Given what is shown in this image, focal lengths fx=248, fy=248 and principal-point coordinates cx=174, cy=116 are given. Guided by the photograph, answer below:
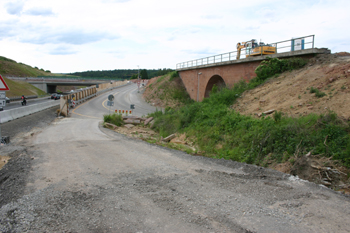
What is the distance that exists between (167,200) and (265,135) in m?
6.08

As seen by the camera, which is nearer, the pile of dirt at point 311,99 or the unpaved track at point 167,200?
the unpaved track at point 167,200

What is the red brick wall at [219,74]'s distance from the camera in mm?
23578

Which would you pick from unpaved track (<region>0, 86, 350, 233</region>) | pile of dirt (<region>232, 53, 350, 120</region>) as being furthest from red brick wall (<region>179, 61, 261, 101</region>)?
unpaved track (<region>0, 86, 350, 233</region>)

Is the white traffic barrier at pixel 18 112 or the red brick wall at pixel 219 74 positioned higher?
the red brick wall at pixel 219 74

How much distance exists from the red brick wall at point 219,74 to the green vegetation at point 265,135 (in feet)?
27.2

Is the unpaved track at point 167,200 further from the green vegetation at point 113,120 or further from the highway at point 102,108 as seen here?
the highway at point 102,108

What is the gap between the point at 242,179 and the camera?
7027 mm

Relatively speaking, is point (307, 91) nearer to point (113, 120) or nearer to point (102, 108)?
point (113, 120)

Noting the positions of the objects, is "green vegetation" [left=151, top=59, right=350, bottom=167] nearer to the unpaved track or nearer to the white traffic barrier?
the unpaved track

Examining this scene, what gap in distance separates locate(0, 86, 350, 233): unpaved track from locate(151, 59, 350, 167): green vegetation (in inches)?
59.9

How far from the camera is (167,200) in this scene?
17.9 ft

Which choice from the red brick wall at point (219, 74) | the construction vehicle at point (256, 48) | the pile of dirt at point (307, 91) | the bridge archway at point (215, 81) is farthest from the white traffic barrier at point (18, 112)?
the construction vehicle at point (256, 48)

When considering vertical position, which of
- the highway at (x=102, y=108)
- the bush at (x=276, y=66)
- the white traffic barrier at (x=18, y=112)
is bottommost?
the highway at (x=102, y=108)

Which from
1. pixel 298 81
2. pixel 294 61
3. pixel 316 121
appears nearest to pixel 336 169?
pixel 316 121
